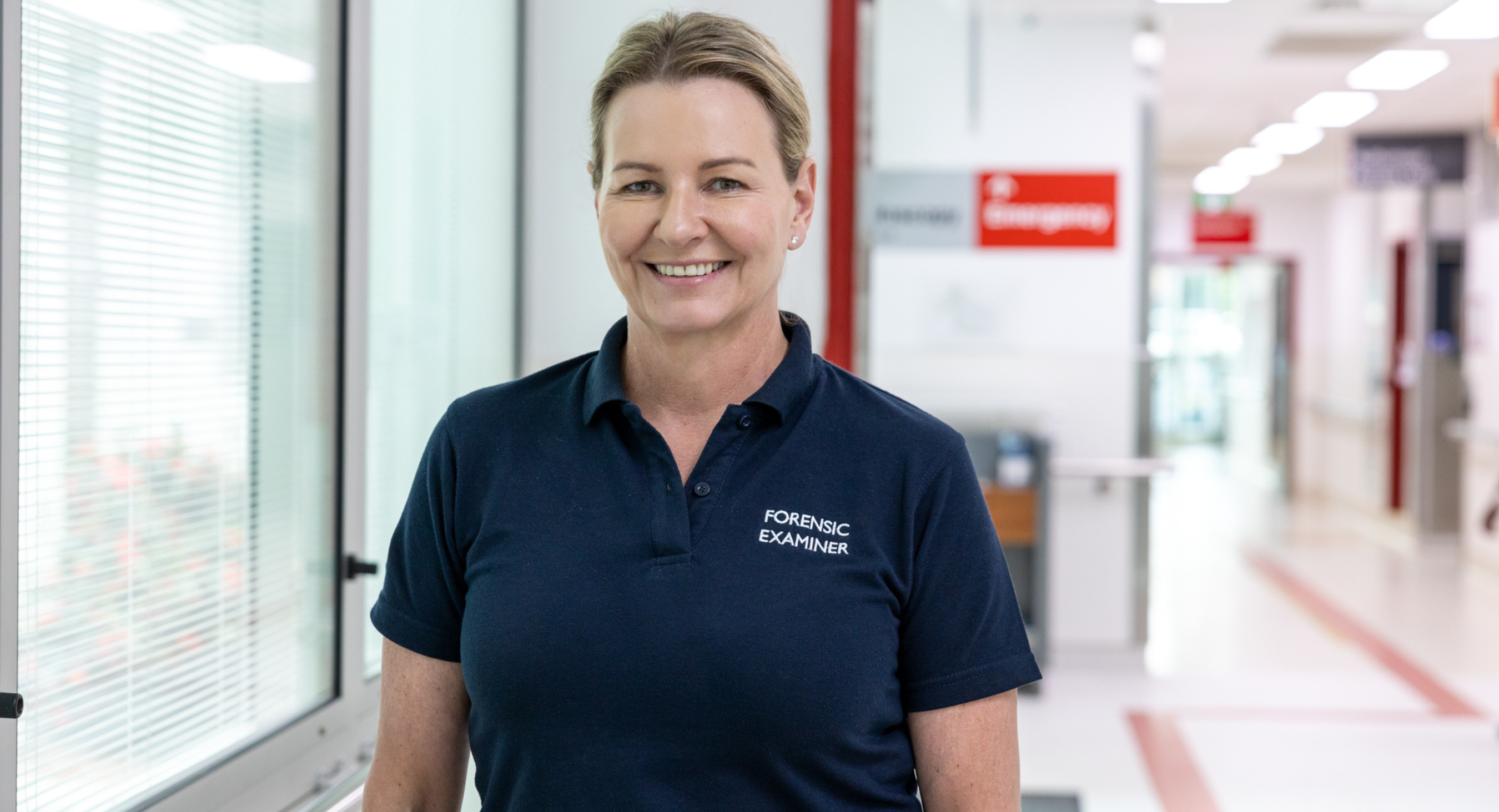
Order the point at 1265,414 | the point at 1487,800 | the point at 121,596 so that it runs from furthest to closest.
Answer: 1. the point at 1265,414
2. the point at 1487,800
3. the point at 121,596

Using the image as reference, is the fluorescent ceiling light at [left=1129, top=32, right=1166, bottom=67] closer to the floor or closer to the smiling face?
the floor

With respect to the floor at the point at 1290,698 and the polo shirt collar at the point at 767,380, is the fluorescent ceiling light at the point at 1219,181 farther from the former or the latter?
the polo shirt collar at the point at 767,380

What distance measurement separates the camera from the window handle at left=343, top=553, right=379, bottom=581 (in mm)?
1999

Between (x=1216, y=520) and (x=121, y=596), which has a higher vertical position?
(x=121, y=596)

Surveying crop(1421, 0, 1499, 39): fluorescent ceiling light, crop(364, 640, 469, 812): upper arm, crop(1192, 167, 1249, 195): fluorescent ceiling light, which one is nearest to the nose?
crop(364, 640, 469, 812): upper arm

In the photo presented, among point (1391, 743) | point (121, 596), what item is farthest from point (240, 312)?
point (1391, 743)

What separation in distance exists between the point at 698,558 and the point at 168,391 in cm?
84

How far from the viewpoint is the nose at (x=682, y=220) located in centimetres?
114

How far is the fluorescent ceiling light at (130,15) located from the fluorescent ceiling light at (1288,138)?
27.4 feet

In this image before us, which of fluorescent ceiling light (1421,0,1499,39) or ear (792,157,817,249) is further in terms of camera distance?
fluorescent ceiling light (1421,0,1499,39)

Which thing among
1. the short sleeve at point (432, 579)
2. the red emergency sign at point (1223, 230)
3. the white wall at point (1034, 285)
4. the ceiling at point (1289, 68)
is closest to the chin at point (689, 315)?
the short sleeve at point (432, 579)

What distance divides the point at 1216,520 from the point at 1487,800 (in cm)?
654

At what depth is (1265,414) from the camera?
13.4 meters

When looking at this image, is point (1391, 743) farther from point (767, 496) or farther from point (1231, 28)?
point (767, 496)
